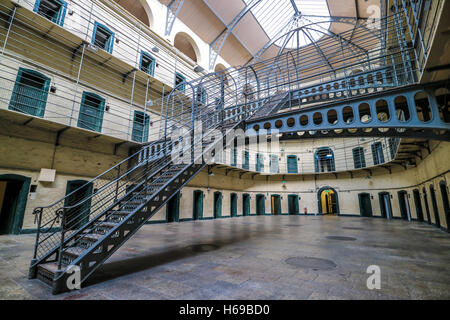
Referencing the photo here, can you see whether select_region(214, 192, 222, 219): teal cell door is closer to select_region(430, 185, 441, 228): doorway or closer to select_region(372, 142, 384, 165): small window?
select_region(430, 185, 441, 228): doorway

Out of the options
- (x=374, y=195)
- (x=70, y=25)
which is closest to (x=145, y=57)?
(x=70, y=25)

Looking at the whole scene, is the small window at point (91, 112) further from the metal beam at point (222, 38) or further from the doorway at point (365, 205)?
the doorway at point (365, 205)

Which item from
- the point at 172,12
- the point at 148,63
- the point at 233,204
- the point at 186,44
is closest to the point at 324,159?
the point at 233,204

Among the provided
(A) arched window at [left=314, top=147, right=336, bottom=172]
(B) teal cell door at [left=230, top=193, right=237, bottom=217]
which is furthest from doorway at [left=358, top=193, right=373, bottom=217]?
(B) teal cell door at [left=230, top=193, right=237, bottom=217]

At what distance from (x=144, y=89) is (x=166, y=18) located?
19.1 feet

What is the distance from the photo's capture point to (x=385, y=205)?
52.4 feet

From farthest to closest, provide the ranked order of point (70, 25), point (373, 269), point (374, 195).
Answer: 1. point (374, 195)
2. point (70, 25)
3. point (373, 269)

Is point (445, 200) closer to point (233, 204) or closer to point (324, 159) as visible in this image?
point (324, 159)

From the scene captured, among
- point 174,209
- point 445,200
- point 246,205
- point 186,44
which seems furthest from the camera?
point 246,205

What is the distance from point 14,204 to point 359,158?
20892 mm

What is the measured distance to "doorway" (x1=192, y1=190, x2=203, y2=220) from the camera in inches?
565

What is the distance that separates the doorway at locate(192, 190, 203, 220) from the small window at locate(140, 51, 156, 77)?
312 inches
